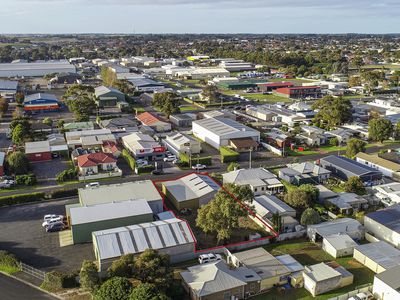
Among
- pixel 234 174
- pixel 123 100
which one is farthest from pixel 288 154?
pixel 123 100

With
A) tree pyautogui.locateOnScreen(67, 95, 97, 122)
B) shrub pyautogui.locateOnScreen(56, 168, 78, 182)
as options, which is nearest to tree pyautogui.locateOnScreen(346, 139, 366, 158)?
shrub pyautogui.locateOnScreen(56, 168, 78, 182)

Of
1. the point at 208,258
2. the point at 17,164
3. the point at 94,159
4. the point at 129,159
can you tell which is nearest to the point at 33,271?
the point at 208,258

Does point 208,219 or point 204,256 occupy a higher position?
point 208,219

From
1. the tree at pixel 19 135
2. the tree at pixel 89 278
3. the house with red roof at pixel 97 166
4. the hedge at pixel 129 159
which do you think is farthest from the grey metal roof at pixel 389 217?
the tree at pixel 19 135

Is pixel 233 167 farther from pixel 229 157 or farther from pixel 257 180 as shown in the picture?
pixel 257 180

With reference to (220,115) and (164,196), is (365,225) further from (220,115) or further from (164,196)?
(220,115)

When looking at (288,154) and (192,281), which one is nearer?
(192,281)

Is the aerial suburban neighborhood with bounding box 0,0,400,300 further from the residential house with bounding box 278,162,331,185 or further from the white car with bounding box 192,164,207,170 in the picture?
the white car with bounding box 192,164,207,170
